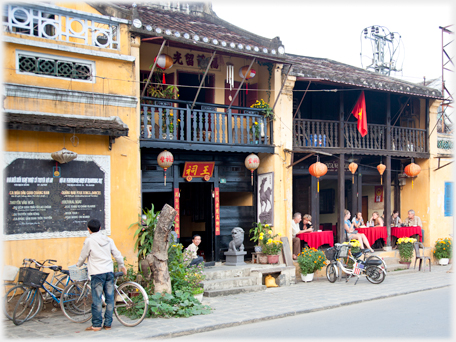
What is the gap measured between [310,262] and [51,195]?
290 inches

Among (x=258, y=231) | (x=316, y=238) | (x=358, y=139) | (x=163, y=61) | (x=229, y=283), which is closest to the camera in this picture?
(x=229, y=283)

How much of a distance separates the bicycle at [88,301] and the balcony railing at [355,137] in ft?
25.8

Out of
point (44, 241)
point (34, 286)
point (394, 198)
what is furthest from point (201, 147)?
point (394, 198)

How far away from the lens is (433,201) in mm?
17391

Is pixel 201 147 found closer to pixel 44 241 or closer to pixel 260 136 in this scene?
pixel 260 136

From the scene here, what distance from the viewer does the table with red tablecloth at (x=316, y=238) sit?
46.1 ft

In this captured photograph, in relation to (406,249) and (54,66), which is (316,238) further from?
(54,66)

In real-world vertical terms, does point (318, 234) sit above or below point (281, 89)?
below

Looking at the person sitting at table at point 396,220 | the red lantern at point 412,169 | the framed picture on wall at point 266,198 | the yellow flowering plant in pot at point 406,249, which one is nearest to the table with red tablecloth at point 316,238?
the framed picture on wall at point 266,198

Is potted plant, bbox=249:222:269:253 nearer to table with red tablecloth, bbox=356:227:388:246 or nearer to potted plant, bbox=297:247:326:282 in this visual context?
potted plant, bbox=297:247:326:282

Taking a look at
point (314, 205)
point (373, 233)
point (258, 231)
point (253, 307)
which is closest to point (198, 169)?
point (258, 231)

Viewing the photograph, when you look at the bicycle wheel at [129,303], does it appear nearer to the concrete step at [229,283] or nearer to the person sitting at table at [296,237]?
the concrete step at [229,283]

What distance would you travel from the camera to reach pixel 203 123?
42.8ft

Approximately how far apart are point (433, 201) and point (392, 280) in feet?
18.6
